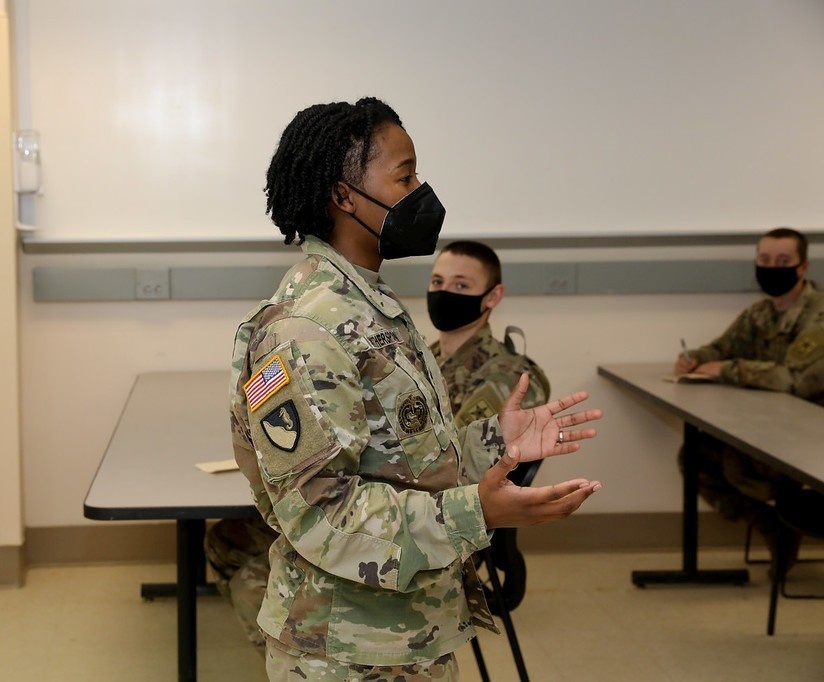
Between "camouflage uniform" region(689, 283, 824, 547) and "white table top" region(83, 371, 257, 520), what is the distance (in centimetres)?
195

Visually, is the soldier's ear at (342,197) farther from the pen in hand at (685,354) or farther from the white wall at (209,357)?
the pen in hand at (685,354)

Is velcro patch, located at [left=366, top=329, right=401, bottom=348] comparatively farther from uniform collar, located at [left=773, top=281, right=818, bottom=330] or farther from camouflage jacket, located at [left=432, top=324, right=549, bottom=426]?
uniform collar, located at [left=773, top=281, right=818, bottom=330]

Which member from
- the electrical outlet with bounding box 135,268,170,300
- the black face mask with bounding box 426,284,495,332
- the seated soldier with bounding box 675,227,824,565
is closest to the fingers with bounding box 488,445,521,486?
the black face mask with bounding box 426,284,495,332

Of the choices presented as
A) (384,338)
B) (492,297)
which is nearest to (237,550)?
(492,297)

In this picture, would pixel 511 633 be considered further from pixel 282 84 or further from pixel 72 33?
pixel 72 33

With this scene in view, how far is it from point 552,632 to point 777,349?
1.44m

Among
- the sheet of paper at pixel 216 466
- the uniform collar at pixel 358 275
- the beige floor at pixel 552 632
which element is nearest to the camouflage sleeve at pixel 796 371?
the beige floor at pixel 552 632

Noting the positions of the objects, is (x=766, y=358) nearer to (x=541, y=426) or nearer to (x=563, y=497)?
(x=541, y=426)

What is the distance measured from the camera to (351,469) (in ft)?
4.78

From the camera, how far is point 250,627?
2598 mm

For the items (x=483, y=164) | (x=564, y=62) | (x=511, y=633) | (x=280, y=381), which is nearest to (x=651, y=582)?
(x=511, y=633)

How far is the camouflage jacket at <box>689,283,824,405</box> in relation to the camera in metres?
3.77

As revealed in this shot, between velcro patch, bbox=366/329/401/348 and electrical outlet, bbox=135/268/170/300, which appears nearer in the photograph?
velcro patch, bbox=366/329/401/348

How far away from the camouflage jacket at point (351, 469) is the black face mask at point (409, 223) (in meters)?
0.06
